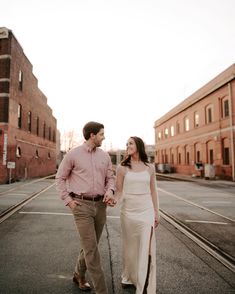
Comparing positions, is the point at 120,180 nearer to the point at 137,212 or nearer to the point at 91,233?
the point at 137,212

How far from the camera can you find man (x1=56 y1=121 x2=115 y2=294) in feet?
10.6

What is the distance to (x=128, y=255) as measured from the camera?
355 cm

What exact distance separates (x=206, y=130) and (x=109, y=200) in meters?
29.3

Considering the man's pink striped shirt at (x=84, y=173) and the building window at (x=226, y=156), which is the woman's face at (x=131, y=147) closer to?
the man's pink striped shirt at (x=84, y=173)

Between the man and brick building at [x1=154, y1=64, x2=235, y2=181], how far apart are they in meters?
23.2

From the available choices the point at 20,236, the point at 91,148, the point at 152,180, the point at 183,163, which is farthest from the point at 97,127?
the point at 183,163

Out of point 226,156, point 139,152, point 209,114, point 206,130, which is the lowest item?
point 139,152

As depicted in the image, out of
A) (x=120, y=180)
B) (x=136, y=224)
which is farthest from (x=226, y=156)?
(x=136, y=224)

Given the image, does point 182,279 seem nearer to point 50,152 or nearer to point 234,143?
point 234,143

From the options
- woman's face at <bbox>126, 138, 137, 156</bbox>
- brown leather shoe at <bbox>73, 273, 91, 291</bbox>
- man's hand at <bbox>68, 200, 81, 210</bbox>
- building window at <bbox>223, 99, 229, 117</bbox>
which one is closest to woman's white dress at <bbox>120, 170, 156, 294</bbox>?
woman's face at <bbox>126, 138, 137, 156</bbox>

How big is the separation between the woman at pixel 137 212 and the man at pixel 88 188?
24 cm

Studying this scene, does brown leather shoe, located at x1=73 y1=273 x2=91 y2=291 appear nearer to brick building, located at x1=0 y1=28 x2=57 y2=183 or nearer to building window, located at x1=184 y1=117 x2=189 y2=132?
brick building, located at x1=0 y1=28 x2=57 y2=183

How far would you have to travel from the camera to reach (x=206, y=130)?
30.9m

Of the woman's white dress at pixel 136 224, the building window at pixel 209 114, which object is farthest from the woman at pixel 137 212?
the building window at pixel 209 114
